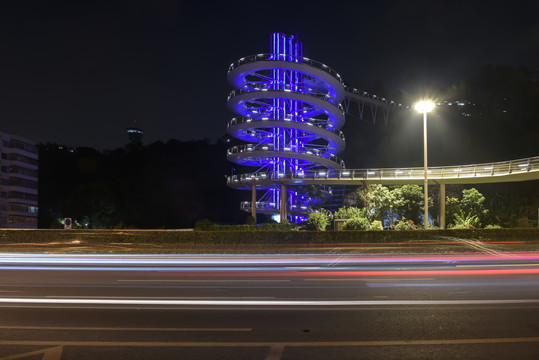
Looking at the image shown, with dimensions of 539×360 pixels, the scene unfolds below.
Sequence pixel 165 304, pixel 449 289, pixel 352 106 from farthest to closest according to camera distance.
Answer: pixel 352 106, pixel 449 289, pixel 165 304

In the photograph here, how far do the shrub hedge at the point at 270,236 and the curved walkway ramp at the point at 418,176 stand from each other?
13.7 meters

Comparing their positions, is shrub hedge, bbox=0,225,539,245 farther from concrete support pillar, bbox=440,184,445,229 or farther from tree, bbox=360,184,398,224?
concrete support pillar, bbox=440,184,445,229

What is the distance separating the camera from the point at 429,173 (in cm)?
4266

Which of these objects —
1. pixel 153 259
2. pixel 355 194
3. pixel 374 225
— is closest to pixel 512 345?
pixel 153 259

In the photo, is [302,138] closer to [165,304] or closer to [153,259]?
[153,259]

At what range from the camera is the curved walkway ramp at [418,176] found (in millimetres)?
37062

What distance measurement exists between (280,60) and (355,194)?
20.6 metres

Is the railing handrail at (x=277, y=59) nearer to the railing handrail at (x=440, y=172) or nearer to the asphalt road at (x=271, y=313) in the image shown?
the railing handrail at (x=440, y=172)

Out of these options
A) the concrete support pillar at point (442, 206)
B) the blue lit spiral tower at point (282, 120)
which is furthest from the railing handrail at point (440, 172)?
the concrete support pillar at point (442, 206)

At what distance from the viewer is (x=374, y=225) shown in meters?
33.1

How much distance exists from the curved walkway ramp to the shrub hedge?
44.9 ft

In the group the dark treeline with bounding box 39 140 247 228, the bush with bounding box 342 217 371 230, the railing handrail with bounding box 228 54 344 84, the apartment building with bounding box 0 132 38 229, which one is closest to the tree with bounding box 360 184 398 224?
the bush with bounding box 342 217 371 230

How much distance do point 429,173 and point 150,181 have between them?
58.9 metres

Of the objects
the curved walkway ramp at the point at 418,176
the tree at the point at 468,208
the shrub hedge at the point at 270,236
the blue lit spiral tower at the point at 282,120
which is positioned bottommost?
the shrub hedge at the point at 270,236
